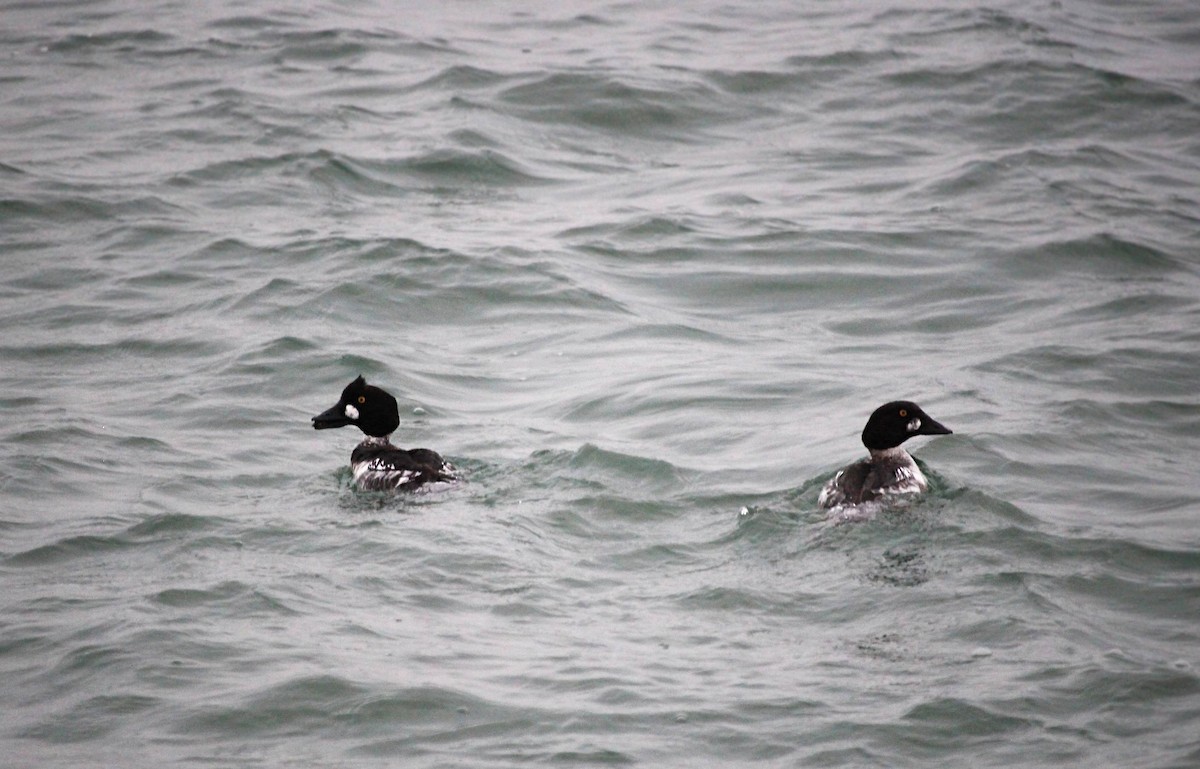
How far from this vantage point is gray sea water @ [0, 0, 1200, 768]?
327 inches

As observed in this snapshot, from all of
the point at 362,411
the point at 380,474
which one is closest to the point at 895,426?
the point at 380,474

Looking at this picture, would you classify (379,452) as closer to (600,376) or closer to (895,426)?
(600,376)

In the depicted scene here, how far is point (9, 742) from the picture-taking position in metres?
7.82

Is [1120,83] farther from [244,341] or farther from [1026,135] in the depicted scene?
[244,341]

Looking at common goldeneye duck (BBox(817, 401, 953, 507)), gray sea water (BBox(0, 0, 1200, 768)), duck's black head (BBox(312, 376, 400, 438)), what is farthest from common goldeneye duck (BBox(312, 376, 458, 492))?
common goldeneye duck (BBox(817, 401, 953, 507))

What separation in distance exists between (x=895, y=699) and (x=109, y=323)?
31.1ft

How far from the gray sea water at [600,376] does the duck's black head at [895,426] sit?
416 mm

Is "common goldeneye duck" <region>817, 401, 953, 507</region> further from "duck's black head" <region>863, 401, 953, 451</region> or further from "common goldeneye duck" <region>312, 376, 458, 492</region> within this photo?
"common goldeneye duck" <region>312, 376, 458, 492</region>

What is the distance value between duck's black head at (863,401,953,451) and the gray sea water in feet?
1.36

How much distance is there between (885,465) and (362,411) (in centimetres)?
403

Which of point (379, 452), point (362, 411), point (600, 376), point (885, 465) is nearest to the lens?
point (885, 465)

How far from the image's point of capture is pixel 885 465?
441 inches

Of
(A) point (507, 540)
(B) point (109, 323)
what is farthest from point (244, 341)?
(A) point (507, 540)

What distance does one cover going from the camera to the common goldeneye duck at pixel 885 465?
10.9 m
